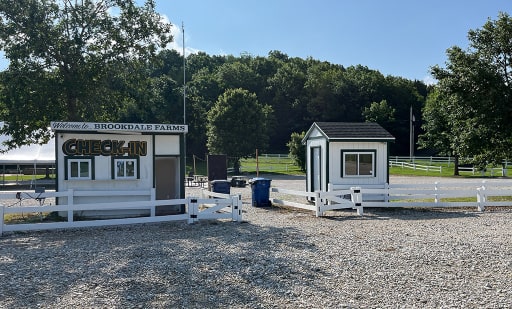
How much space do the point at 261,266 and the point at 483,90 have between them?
55.9 ft

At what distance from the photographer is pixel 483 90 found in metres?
21.8

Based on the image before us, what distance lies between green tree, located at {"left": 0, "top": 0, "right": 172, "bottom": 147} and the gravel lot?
349 inches

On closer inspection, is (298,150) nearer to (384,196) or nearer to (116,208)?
(384,196)

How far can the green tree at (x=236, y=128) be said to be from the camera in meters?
47.6

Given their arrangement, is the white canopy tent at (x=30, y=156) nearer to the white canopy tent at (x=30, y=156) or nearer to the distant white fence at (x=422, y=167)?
the white canopy tent at (x=30, y=156)

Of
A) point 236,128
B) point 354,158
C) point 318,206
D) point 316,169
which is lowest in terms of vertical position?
point 318,206

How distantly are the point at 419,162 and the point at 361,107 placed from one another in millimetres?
28112

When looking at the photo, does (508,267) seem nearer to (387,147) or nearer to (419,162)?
(387,147)

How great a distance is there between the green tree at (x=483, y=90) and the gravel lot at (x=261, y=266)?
8.92m

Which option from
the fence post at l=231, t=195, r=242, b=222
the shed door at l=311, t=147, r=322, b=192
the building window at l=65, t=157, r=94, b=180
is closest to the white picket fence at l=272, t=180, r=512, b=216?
the shed door at l=311, t=147, r=322, b=192

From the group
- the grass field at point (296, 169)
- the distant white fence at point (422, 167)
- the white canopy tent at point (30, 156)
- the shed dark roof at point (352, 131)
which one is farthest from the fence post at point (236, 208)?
the distant white fence at point (422, 167)

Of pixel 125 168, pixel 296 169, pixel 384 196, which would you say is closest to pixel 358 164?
pixel 384 196

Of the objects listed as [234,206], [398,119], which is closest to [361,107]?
[398,119]

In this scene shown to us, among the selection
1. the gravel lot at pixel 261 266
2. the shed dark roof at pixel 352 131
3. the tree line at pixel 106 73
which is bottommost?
the gravel lot at pixel 261 266
